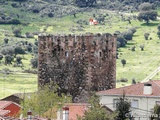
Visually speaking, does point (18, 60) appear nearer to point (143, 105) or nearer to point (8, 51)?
point (8, 51)

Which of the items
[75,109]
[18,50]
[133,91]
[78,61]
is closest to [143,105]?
[133,91]

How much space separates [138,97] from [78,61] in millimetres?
6193

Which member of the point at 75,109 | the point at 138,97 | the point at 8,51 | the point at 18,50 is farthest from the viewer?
the point at 18,50

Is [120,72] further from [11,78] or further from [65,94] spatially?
[65,94]

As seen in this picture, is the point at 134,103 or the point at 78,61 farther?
the point at 78,61

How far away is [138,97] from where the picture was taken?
71.4 m

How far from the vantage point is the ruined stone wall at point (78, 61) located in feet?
240

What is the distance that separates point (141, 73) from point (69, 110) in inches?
4529

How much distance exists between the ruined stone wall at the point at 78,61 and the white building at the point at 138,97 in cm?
145

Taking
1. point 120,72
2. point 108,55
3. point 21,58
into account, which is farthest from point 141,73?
point 108,55

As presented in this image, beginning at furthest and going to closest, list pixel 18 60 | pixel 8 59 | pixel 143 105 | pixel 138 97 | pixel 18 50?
1. pixel 18 50
2. pixel 18 60
3. pixel 8 59
4. pixel 138 97
5. pixel 143 105

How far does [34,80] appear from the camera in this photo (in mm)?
159000

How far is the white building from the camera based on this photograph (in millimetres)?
70438

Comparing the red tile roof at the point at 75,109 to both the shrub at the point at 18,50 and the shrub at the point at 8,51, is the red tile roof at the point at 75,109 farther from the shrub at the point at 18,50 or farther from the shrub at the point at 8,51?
the shrub at the point at 18,50
